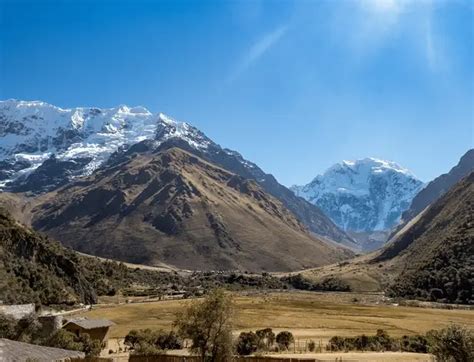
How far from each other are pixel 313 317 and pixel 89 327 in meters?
44.8

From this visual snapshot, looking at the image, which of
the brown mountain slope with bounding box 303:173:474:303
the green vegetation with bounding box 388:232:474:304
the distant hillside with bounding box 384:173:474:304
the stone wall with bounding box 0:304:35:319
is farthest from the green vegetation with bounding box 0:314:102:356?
the brown mountain slope with bounding box 303:173:474:303

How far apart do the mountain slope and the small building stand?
64.9 ft

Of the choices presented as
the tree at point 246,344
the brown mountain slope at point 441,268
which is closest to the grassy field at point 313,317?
the tree at point 246,344

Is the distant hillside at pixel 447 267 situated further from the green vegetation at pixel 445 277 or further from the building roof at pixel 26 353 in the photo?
the building roof at pixel 26 353

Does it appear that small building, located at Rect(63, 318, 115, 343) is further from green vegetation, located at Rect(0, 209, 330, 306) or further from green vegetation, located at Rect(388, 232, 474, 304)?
green vegetation, located at Rect(388, 232, 474, 304)

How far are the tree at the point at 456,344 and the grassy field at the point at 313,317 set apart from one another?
36285 millimetres

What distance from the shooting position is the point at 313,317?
322 feet

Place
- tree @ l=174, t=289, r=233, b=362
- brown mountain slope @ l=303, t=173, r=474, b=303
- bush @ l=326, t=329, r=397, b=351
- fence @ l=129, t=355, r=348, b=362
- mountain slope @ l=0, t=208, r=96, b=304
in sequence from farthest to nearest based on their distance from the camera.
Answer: brown mountain slope @ l=303, t=173, r=474, b=303, mountain slope @ l=0, t=208, r=96, b=304, bush @ l=326, t=329, r=397, b=351, fence @ l=129, t=355, r=348, b=362, tree @ l=174, t=289, r=233, b=362

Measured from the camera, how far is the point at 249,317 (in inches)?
3780

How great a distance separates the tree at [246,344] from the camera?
2480 inches

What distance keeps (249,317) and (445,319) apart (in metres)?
31.2

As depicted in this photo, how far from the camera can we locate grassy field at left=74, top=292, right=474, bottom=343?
273ft

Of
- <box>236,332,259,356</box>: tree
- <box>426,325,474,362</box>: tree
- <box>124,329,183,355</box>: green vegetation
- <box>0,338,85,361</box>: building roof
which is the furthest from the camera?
<box>124,329,183,355</box>: green vegetation

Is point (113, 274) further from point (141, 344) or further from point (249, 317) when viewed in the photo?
point (141, 344)
